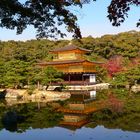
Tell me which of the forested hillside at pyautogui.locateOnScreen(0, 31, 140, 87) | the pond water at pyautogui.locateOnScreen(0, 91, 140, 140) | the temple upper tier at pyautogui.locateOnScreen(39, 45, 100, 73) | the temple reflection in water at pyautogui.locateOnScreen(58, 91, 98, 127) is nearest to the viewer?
the pond water at pyautogui.locateOnScreen(0, 91, 140, 140)

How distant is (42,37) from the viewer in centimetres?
928

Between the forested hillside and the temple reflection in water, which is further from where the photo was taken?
the forested hillside

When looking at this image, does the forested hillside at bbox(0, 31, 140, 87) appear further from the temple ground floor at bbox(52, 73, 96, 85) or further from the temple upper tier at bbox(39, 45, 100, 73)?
the temple ground floor at bbox(52, 73, 96, 85)

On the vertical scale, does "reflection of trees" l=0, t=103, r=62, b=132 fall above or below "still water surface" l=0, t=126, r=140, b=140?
above

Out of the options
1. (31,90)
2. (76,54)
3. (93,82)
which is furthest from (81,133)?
(76,54)

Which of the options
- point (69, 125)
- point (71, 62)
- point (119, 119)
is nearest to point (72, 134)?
point (69, 125)

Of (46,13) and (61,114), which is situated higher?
(46,13)

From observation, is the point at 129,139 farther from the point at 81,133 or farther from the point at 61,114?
the point at 61,114

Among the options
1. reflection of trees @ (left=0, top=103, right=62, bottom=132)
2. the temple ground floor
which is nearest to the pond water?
reflection of trees @ (left=0, top=103, right=62, bottom=132)

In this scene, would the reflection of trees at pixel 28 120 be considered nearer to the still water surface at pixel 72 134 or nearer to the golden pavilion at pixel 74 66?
the still water surface at pixel 72 134

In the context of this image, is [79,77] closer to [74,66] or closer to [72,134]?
[74,66]

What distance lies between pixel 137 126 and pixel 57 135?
409 centimetres

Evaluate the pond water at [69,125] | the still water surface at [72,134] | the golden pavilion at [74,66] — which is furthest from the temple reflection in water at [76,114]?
the golden pavilion at [74,66]

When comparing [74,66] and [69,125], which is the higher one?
[74,66]
